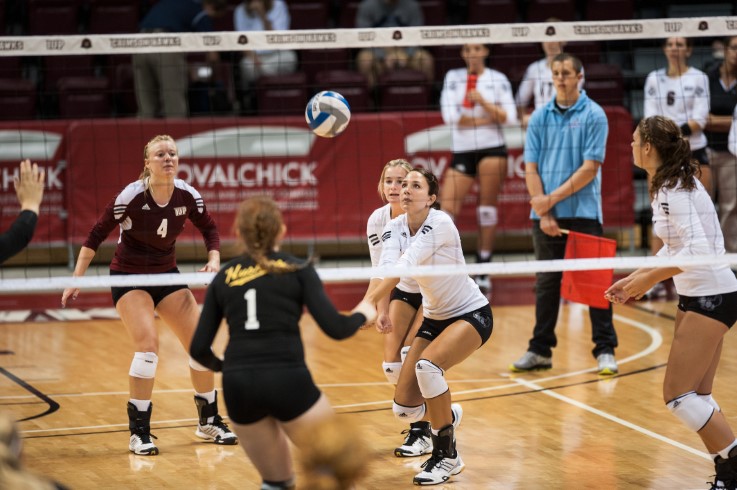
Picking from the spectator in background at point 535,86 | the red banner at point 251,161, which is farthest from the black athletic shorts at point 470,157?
the red banner at point 251,161

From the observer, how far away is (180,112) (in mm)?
13812

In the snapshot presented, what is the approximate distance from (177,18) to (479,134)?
4.17 metres

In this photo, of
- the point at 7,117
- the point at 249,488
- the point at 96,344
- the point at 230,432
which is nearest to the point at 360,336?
the point at 96,344

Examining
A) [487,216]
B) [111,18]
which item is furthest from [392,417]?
[111,18]

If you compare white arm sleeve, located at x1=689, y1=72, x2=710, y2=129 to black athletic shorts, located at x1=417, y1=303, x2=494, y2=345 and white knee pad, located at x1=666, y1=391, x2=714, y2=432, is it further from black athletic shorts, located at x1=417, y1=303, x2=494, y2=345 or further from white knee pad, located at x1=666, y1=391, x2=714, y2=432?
white knee pad, located at x1=666, y1=391, x2=714, y2=432

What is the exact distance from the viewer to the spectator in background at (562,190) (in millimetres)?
9469

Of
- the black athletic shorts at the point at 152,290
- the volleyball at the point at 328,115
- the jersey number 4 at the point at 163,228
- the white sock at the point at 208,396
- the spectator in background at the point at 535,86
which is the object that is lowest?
the white sock at the point at 208,396

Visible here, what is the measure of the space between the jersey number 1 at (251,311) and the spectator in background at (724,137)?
26.3 ft

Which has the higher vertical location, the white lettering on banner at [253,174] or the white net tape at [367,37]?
the white net tape at [367,37]

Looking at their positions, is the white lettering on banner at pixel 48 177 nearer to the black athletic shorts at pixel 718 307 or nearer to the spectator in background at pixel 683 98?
the spectator in background at pixel 683 98

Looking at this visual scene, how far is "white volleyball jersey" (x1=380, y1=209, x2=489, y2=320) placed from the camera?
6816mm

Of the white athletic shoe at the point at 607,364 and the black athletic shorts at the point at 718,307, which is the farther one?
the white athletic shoe at the point at 607,364

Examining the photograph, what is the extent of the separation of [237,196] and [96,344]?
3080 millimetres

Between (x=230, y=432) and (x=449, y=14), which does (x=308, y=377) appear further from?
(x=449, y=14)
